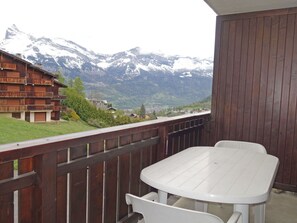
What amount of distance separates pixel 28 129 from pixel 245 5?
2923 mm

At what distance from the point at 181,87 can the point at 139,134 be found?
0.94 metres

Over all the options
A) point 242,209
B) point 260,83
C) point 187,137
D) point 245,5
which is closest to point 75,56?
point 242,209

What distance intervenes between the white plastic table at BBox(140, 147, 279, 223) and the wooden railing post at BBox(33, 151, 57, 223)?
506mm

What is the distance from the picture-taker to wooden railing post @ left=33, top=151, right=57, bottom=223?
1468 millimetres

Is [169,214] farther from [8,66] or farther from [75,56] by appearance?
[75,56]

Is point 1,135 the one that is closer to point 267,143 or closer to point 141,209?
point 141,209

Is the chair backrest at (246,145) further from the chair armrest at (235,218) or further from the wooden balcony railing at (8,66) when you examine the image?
the wooden balcony railing at (8,66)

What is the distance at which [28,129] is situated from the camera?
4.91 feet

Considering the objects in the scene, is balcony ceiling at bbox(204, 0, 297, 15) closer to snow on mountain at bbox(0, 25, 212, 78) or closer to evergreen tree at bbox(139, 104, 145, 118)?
snow on mountain at bbox(0, 25, 212, 78)

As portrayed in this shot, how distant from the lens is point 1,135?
1361 millimetres

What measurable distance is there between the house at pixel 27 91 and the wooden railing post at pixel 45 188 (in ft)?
0.76

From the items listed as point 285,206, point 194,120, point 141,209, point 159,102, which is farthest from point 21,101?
point 285,206

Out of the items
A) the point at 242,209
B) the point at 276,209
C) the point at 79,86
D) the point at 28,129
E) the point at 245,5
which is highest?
the point at 245,5

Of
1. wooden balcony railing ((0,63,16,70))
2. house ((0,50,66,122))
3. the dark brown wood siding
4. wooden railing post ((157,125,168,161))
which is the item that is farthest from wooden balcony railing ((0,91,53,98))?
the dark brown wood siding
